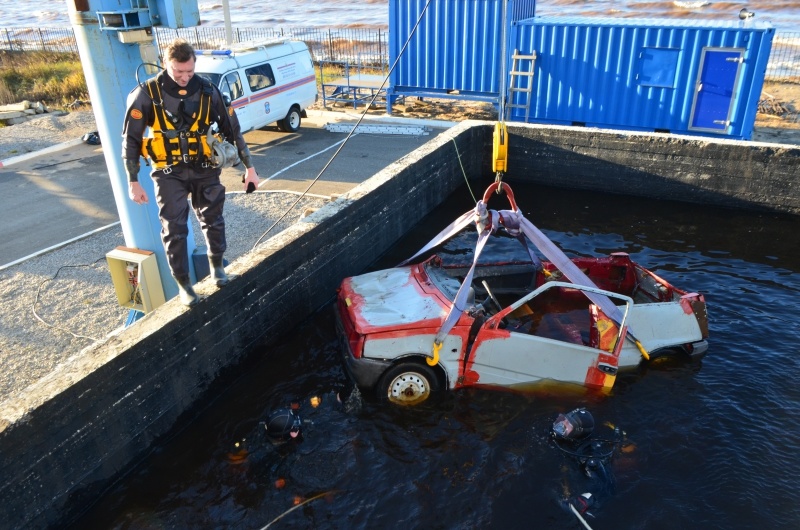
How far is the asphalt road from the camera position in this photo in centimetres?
1032

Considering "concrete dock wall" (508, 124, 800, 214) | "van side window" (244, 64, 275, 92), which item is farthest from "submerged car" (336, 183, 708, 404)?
"van side window" (244, 64, 275, 92)

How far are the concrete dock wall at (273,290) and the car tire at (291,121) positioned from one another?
560cm

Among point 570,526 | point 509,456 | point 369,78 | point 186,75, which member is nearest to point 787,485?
point 570,526

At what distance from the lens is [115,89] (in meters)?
5.92

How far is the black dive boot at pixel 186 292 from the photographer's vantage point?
5773 millimetres

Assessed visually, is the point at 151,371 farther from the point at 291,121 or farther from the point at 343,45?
the point at 343,45

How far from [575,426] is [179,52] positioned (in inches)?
185

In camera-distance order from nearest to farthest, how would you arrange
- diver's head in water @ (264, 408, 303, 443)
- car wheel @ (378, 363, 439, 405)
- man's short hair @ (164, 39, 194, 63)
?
man's short hair @ (164, 39, 194, 63) → diver's head in water @ (264, 408, 303, 443) → car wheel @ (378, 363, 439, 405)

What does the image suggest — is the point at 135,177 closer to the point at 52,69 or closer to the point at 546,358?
the point at 546,358

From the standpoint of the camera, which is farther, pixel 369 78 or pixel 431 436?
pixel 369 78

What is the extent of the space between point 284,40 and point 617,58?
833 centimetres

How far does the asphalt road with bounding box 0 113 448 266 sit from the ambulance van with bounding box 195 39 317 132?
0.64 m

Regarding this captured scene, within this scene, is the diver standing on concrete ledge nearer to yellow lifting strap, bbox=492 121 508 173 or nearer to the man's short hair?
the man's short hair

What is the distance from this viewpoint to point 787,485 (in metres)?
5.42
